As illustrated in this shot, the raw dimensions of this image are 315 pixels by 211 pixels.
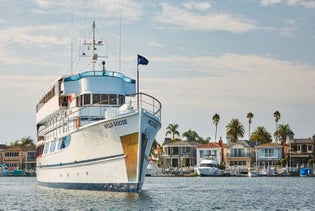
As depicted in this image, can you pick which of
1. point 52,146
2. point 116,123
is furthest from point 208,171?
point 116,123

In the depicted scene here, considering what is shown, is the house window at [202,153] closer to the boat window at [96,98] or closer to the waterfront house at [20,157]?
the waterfront house at [20,157]

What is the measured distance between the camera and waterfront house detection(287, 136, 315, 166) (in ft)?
422

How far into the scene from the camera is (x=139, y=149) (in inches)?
1789

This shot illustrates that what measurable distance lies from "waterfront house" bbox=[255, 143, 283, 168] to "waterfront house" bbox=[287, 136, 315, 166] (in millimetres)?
2585

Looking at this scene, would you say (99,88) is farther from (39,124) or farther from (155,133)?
(39,124)

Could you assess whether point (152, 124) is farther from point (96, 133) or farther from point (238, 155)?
point (238, 155)

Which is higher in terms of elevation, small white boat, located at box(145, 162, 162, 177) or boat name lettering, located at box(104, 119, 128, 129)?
boat name lettering, located at box(104, 119, 128, 129)

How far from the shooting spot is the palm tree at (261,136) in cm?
15962

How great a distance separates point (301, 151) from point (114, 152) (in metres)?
88.0

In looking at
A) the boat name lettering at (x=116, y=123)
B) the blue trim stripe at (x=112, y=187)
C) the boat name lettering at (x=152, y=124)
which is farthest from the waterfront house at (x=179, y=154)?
the boat name lettering at (x=116, y=123)

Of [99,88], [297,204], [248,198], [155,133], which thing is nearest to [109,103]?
[99,88]

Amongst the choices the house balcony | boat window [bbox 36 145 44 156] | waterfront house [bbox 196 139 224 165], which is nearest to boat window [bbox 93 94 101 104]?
boat window [bbox 36 145 44 156]

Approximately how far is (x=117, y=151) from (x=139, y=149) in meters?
1.70

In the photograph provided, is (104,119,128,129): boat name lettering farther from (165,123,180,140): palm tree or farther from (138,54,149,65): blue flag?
(165,123,180,140): palm tree
